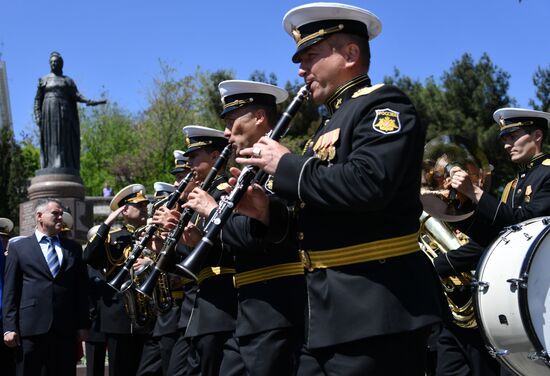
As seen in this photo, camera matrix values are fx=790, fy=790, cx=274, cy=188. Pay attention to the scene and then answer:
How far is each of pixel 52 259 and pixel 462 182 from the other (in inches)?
213

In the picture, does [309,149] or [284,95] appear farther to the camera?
[284,95]

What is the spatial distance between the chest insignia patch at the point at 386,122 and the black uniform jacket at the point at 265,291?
1.60 m

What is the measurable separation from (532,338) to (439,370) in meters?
2.38

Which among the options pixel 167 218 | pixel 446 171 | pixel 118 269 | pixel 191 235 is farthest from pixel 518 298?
pixel 118 269

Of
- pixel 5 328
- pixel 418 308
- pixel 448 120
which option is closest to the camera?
pixel 418 308

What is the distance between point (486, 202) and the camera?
532 cm

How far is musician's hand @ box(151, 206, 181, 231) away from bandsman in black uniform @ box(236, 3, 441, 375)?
8.94 ft

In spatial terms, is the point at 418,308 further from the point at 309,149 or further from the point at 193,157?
the point at 193,157

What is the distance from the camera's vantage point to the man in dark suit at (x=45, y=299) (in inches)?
336

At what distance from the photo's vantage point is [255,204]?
4.05 metres

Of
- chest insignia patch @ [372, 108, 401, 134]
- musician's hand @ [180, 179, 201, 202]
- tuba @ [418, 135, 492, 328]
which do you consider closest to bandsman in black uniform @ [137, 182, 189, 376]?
musician's hand @ [180, 179, 201, 202]

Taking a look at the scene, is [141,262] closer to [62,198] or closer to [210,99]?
[62,198]

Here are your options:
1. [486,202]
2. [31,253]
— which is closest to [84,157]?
[31,253]

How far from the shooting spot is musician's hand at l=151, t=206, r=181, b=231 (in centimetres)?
628
